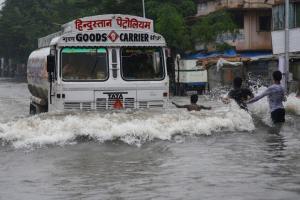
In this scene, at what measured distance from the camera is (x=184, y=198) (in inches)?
316

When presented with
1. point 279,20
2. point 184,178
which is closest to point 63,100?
point 184,178

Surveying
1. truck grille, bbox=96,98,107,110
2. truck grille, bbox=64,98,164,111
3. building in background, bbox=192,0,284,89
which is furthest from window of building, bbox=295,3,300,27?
truck grille, bbox=96,98,107,110

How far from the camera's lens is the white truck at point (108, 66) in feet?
48.1

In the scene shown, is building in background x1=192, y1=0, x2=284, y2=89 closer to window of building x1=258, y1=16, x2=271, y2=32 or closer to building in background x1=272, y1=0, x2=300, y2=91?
window of building x1=258, y1=16, x2=271, y2=32

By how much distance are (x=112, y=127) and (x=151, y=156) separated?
7.38 ft

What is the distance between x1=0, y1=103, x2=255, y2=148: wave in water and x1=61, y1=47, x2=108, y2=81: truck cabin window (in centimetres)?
100

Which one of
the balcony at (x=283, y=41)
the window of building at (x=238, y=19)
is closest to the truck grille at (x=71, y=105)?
the balcony at (x=283, y=41)

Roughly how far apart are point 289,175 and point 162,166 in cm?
203

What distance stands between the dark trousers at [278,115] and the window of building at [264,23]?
32372 mm

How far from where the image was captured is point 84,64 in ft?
48.6

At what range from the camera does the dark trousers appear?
1474cm

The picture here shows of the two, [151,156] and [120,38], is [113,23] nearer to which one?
[120,38]

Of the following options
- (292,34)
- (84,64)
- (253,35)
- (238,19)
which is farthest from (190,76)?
(84,64)

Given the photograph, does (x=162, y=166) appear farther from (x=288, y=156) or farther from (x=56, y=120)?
(x=56, y=120)
